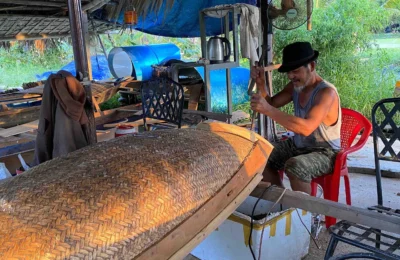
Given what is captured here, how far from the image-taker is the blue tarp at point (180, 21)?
6152 mm

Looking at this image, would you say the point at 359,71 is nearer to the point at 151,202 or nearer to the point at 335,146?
the point at 335,146

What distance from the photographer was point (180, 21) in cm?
670

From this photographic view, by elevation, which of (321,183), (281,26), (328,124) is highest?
(281,26)

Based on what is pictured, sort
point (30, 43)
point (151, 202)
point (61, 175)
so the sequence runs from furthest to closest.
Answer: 1. point (30, 43)
2. point (61, 175)
3. point (151, 202)

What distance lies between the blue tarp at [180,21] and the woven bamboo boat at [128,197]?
4.67 metres

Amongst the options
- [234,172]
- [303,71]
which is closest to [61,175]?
[234,172]

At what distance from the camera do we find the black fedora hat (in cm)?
264

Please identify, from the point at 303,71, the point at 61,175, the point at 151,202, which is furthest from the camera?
the point at 303,71

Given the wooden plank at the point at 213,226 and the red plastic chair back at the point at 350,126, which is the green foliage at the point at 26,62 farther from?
the wooden plank at the point at 213,226

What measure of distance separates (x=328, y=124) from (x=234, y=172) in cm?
138

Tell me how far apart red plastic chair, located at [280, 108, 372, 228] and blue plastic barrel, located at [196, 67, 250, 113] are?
3067 millimetres

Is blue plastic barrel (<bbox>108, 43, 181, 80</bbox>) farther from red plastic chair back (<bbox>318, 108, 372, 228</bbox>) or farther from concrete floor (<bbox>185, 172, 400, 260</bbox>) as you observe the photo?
red plastic chair back (<bbox>318, 108, 372, 228</bbox>)

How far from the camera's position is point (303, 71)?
273 centimetres

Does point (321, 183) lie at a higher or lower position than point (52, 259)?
lower
